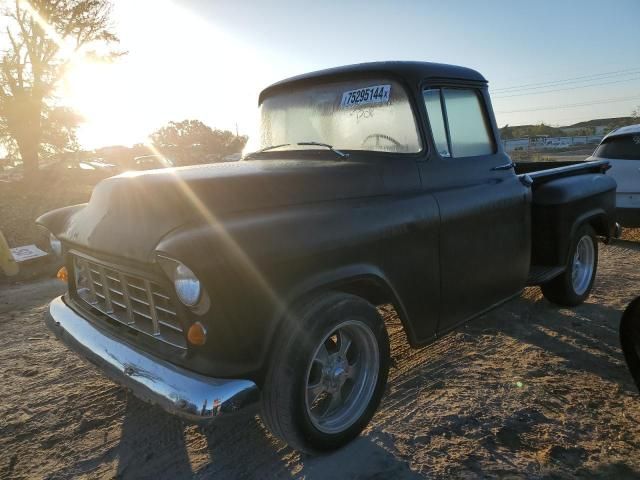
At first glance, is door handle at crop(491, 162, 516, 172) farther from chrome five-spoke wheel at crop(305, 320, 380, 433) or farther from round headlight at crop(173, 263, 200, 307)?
round headlight at crop(173, 263, 200, 307)

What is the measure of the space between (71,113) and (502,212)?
58.3 ft

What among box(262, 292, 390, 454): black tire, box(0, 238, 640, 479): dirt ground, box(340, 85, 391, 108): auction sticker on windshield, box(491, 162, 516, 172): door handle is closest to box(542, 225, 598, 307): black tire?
box(0, 238, 640, 479): dirt ground

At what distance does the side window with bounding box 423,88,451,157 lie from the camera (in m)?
2.98

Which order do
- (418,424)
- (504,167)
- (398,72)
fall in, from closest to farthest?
(418,424) < (398,72) < (504,167)

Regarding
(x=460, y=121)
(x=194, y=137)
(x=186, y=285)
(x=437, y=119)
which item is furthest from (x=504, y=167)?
(x=194, y=137)

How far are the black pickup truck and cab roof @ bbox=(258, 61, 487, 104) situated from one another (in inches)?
0.5

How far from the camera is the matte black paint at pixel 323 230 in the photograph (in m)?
2.00

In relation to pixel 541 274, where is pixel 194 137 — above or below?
above

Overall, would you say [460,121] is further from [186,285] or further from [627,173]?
[627,173]

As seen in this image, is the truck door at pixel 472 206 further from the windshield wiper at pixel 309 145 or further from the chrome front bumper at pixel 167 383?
the chrome front bumper at pixel 167 383

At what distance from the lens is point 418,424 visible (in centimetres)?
263

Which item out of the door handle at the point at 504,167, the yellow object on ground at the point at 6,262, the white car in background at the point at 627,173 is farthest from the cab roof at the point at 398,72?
the yellow object on ground at the point at 6,262

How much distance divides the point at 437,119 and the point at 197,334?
2.01 metres

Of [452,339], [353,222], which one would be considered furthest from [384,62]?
[452,339]
